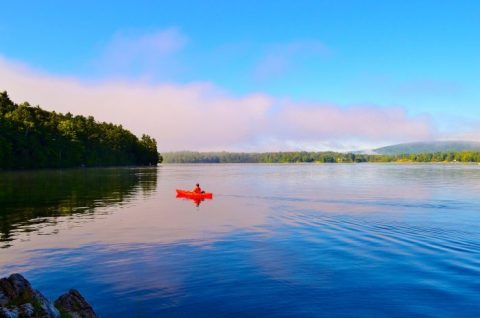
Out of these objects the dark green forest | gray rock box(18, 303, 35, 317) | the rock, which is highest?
the dark green forest

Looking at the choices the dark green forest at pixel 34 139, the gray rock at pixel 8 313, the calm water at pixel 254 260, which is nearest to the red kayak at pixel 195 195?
the calm water at pixel 254 260

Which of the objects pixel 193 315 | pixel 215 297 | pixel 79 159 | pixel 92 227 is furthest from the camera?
pixel 79 159

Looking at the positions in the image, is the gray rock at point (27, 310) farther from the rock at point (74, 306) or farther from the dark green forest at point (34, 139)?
the dark green forest at point (34, 139)

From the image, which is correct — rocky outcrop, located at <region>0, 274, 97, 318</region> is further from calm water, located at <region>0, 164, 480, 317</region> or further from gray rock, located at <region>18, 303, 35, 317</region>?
calm water, located at <region>0, 164, 480, 317</region>

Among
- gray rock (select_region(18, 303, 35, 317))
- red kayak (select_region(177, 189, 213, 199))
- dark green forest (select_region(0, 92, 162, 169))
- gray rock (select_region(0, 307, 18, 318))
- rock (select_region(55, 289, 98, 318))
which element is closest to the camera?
gray rock (select_region(0, 307, 18, 318))

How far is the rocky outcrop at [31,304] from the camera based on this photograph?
35.4ft

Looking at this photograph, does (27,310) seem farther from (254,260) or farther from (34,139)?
(34,139)

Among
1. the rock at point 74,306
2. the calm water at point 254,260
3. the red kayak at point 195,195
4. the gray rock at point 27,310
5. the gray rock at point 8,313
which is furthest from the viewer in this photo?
the red kayak at point 195,195

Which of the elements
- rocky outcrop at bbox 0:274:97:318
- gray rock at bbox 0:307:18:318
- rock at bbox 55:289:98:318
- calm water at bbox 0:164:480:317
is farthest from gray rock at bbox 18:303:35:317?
calm water at bbox 0:164:480:317

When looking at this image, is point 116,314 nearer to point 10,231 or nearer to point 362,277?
point 362,277

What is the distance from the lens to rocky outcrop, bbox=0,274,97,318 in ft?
35.4

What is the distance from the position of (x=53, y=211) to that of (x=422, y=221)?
35.6 m

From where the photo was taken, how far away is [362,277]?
19.4m

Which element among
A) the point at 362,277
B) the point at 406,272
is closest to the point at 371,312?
the point at 362,277
